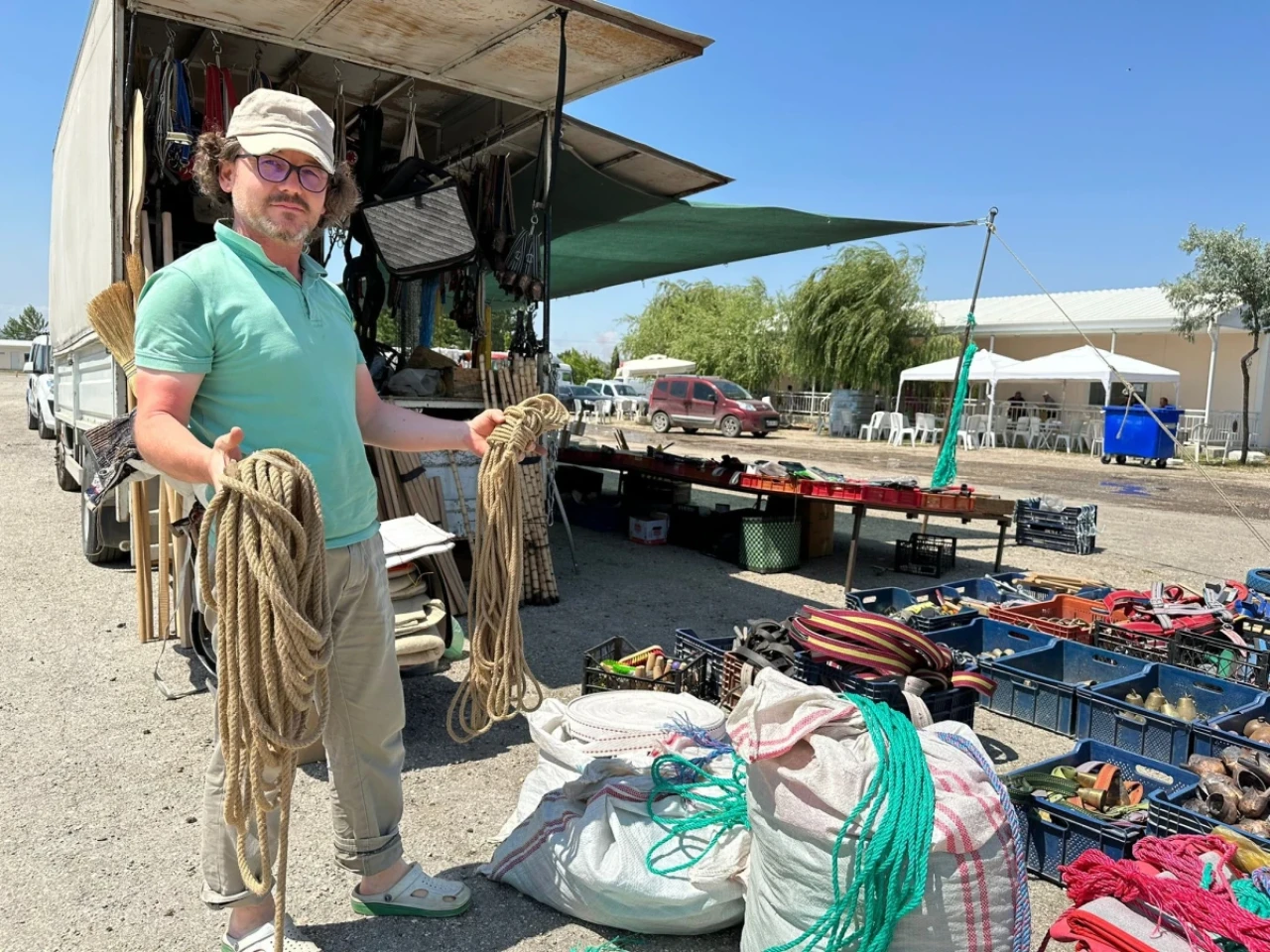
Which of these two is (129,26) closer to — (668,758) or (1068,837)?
(668,758)

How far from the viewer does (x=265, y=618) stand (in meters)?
1.83

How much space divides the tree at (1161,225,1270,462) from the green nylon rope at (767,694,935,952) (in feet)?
75.1

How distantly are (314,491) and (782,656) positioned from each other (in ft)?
7.88

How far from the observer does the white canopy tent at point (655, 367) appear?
34688mm

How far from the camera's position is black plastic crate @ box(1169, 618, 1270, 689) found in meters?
4.56

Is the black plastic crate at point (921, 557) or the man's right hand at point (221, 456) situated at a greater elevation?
the man's right hand at point (221, 456)

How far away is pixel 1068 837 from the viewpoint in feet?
9.52

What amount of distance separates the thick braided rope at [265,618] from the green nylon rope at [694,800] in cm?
106

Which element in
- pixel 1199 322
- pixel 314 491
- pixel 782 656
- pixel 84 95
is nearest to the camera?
pixel 314 491

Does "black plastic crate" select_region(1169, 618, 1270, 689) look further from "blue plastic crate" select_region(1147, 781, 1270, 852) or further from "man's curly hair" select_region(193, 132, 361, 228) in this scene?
"man's curly hair" select_region(193, 132, 361, 228)

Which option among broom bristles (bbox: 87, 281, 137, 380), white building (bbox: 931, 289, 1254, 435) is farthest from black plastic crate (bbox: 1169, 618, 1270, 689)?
white building (bbox: 931, 289, 1254, 435)

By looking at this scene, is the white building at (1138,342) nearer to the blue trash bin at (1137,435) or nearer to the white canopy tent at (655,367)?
the blue trash bin at (1137,435)

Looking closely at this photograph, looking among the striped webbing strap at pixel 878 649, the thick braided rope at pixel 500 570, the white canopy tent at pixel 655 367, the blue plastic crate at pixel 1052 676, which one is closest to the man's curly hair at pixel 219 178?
the thick braided rope at pixel 500 570

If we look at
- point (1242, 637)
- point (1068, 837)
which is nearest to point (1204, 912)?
point (1068, 837)
